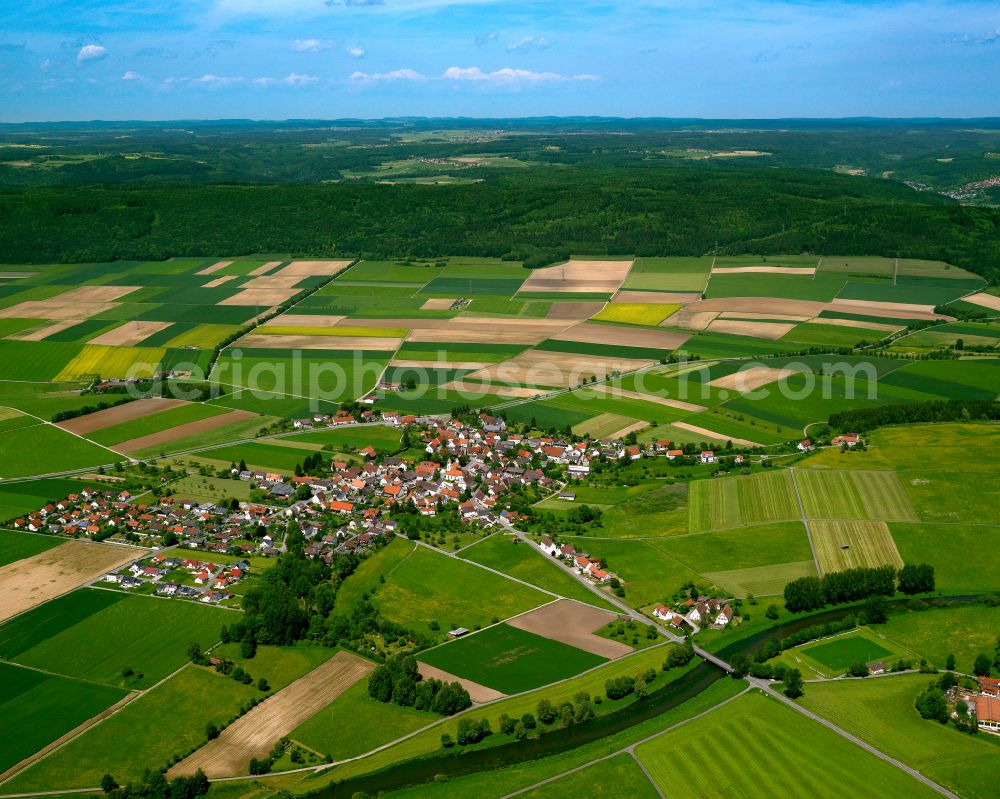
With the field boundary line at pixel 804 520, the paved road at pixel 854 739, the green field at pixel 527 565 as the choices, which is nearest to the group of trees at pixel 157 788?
the green field at pixel 527 565

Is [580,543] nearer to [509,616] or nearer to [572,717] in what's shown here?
[509,616]

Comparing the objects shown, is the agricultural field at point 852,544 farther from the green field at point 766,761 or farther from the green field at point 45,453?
the green field at point 45,453

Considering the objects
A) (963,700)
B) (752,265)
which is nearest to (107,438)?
(963,700)

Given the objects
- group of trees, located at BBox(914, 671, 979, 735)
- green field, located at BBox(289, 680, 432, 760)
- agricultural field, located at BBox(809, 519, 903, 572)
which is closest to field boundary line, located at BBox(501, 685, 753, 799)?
green field, located at BBox(289, 680, 432, 760)

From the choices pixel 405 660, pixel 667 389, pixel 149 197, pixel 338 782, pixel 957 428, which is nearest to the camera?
pixel 338 782

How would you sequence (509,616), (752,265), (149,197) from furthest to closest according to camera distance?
(149,197) → (752,265) → (509,616)

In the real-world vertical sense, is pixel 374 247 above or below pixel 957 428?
above

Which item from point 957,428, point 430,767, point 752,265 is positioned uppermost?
point 752,265
